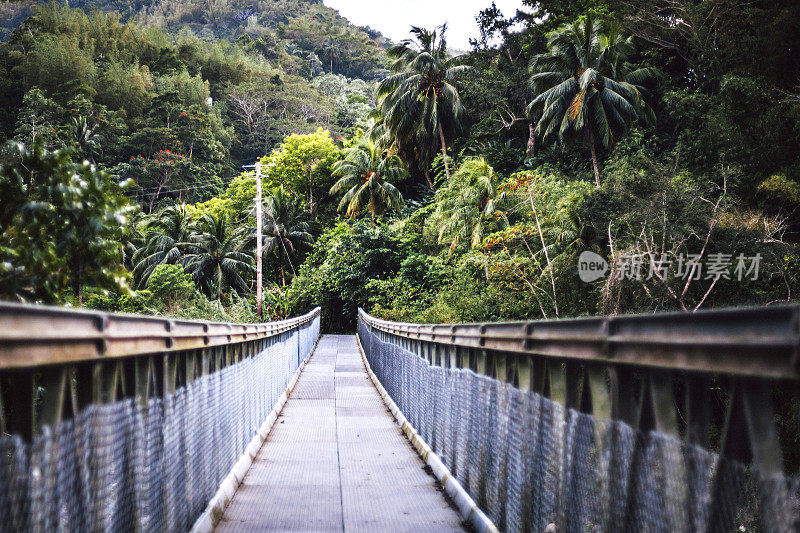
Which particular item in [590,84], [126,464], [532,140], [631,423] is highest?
[590,84]

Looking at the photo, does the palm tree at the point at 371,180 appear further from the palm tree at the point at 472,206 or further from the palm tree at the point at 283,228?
the palm tree at the point at 472,206

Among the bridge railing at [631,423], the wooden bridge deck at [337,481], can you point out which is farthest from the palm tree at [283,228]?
the bridge railing at [631,423]

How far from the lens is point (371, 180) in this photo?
140 ft

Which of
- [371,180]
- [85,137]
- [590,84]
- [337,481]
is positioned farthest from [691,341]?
[85,137]

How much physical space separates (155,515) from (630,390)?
8.32 feet

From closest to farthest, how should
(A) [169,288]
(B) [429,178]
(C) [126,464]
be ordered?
(C) [126,464] → (A) [169,288] → (B) [429,178]

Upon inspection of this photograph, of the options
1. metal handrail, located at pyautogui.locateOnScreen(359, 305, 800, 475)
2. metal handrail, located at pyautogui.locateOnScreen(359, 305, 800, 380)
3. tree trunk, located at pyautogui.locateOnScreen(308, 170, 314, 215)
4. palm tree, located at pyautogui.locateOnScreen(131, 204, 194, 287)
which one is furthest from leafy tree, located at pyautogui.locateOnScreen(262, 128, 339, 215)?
metal handrail, located at pyautogui.locateOnScreen(359, 305, 800, 380)

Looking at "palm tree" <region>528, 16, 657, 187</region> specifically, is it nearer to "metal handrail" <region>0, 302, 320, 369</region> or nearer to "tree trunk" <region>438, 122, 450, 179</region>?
"tree trunk" <region>438, 122, 450, 179</region>

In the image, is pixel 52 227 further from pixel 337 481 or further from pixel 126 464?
pixel 126 464

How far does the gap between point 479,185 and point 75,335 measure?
2776 centimetres

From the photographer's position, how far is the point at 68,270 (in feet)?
56.1

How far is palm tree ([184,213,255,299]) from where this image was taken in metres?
41.1

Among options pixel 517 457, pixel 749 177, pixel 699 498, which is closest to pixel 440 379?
pixel 517 457

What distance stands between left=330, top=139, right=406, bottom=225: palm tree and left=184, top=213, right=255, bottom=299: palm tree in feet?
26.2
